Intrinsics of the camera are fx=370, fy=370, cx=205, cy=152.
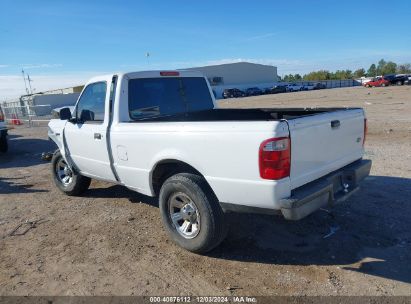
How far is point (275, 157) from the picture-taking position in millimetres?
3283

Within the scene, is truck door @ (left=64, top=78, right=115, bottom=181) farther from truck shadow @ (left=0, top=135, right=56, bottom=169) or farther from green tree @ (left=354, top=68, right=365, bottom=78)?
green tree @ (left=354, top=68, right=365, bottom=78)

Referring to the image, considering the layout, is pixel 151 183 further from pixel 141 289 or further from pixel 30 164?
pixel 30 164

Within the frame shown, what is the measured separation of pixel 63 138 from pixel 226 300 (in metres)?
4.10

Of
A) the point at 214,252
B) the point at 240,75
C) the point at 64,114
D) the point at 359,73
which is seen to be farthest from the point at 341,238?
the point at 359,73

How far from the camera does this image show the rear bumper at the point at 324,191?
3341 millimetres

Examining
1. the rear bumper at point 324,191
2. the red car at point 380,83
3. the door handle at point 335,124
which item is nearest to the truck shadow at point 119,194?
the rear bumper at point 324,191

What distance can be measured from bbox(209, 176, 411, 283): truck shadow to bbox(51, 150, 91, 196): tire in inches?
113

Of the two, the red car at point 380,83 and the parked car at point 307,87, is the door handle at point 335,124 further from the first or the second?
the parked car at point 307,87

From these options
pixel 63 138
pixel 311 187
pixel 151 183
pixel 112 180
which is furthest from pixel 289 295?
pixel 63 138

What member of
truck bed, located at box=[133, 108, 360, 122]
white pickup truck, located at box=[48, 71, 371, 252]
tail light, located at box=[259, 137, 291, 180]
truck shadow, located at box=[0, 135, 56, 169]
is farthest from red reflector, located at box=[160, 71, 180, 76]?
truck shadow, located at box=[0, 135, 56, 169]

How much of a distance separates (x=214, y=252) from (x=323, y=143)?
5.63ft

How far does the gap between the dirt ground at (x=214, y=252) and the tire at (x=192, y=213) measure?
0.69 feet

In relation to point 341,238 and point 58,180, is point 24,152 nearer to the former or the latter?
point 58,180

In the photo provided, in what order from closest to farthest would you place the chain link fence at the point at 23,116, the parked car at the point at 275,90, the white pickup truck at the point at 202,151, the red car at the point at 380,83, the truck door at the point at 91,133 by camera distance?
the white pickup truck at the point at 202,151 → the truck door at the point at 91,133 → the chain link fence at the point at 23,116 → the red car at the point at 380,83 → the parked car at the point at 275,90
